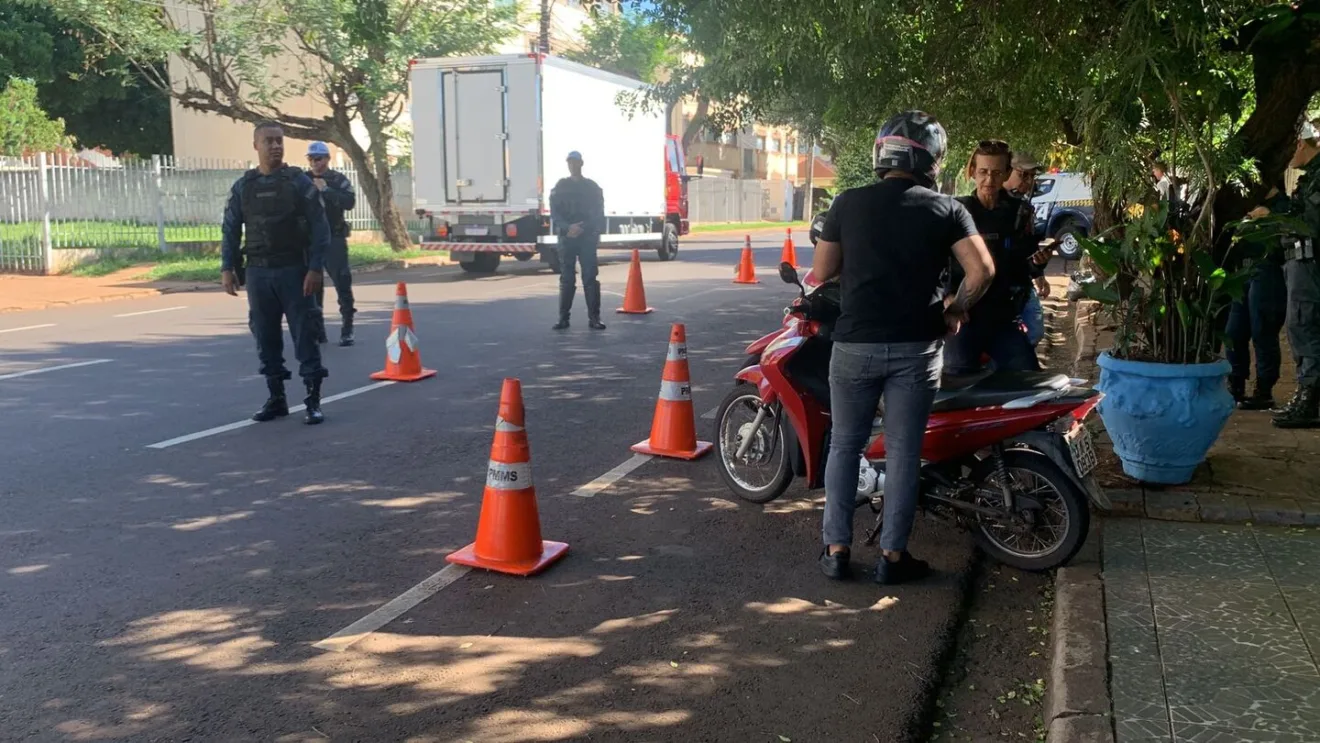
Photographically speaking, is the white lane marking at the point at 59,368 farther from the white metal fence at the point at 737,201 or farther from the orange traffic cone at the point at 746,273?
the white metal fence at the point at 737,201

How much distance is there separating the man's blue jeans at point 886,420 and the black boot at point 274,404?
4.54 metres

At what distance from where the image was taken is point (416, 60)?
762 inches

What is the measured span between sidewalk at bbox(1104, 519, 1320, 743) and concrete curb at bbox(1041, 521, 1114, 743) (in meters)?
0.04

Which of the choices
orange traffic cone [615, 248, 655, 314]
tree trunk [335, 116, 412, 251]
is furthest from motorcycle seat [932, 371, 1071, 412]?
tree trunk [335, 116, 412, 251]

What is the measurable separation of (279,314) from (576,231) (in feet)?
15.4

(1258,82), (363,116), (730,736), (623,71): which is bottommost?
(730,736)

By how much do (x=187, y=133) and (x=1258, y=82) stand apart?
1522 inches

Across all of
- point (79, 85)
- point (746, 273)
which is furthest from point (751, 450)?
point (79, 85)

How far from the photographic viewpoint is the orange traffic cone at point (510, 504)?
478cm

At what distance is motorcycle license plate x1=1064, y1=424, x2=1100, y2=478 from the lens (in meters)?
4.63

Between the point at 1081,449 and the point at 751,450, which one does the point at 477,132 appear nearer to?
the point at 751,450

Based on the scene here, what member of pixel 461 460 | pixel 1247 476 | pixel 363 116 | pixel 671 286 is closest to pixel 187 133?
pixel 363 116

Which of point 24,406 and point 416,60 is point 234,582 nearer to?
point 24,406

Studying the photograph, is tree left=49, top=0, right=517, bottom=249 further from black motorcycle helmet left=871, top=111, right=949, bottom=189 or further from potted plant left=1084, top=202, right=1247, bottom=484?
black motorcycle helmet left=871, top=111, right=949, bottom=189
